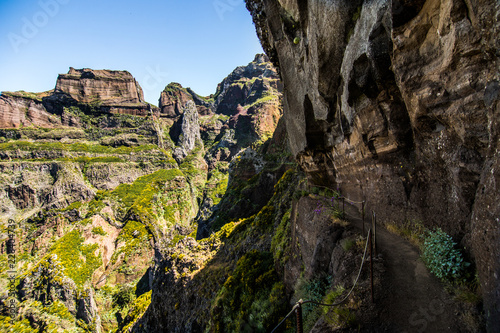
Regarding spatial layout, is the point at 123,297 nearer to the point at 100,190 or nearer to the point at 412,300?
the point at 100,190

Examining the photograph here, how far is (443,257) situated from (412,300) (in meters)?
1.33

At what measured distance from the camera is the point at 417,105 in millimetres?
6125

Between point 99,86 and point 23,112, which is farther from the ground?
point 99,86

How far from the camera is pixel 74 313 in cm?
4969

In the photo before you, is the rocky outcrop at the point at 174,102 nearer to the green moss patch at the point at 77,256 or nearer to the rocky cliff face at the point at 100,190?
the rocky cliff face at the point at 100,190

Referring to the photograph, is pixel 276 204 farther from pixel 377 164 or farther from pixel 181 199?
pixel 181 199

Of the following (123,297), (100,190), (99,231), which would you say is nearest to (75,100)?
(100,190)

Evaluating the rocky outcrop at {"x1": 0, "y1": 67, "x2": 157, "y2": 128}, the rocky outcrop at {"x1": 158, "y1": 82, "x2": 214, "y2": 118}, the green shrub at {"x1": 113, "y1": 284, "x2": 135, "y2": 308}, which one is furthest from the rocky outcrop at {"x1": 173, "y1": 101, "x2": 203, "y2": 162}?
the green shrub at {"x1": 113, "y1": 284, "x2": 135, "y2": 308}

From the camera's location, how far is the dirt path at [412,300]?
4.46 metres

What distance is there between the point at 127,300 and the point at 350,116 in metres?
66.6

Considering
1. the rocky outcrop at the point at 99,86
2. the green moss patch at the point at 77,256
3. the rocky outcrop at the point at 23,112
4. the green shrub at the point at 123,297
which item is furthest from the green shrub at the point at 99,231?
the rocky outcrop at the point at 99,86

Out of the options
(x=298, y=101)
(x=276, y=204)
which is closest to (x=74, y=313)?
(x=276, y=204)

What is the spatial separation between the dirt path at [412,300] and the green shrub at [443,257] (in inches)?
9.6

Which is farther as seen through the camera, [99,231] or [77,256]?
[99,231]
